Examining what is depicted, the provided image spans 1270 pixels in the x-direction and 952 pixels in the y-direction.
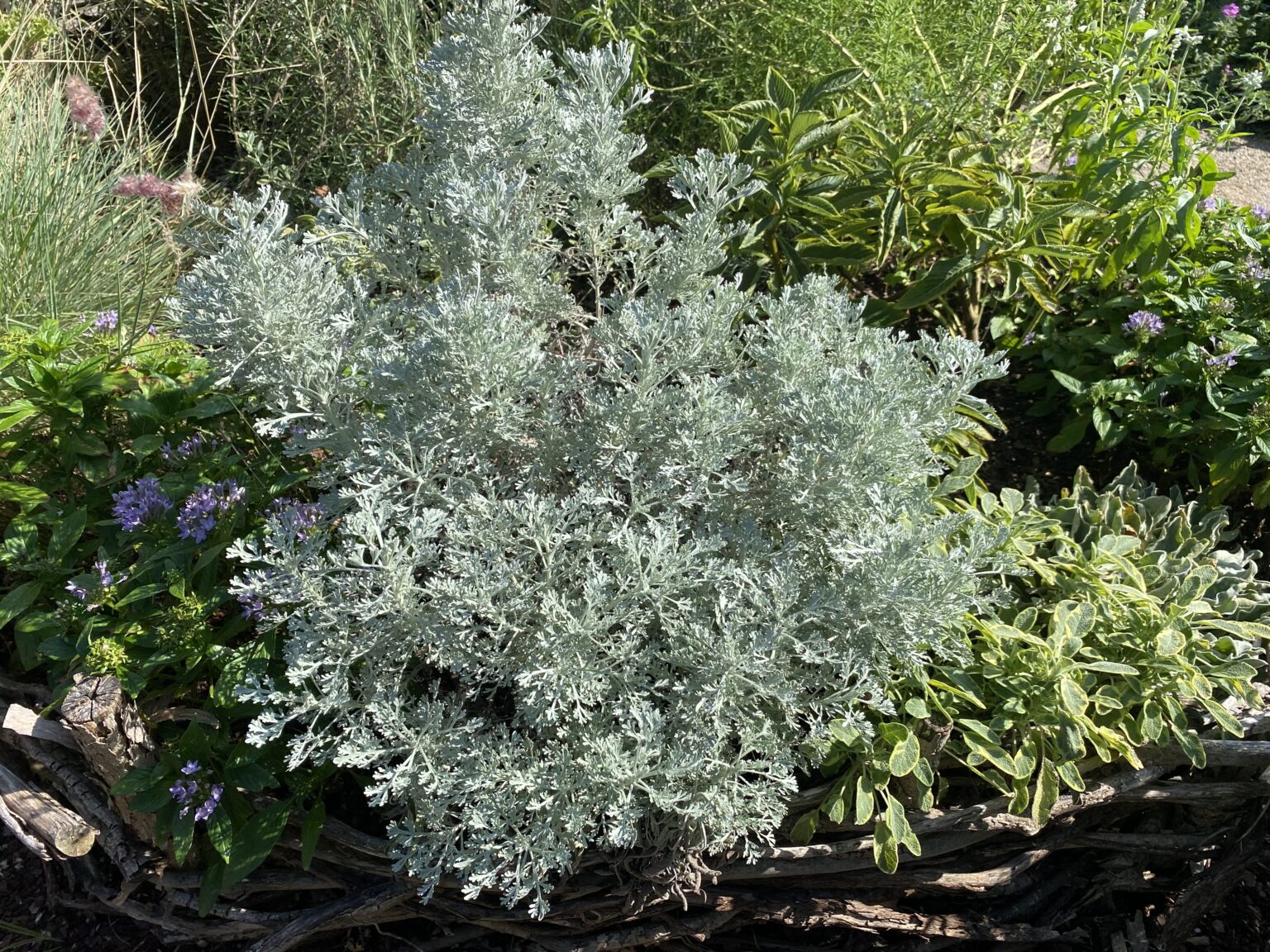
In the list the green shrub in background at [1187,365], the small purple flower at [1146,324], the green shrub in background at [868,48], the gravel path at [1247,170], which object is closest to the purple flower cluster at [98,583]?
the green shrub in background at [868,48]

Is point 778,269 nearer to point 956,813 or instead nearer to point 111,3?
point 956,813

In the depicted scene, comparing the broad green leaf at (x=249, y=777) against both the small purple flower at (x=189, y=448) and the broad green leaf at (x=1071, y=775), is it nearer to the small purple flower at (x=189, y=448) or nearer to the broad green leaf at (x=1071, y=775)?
the small purple flower at (x=189, y=448)

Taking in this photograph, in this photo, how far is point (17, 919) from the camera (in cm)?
260

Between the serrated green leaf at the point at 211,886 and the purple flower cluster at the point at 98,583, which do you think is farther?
the purple flower cluster at the point at 98,583

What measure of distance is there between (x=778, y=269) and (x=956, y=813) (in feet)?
5.58

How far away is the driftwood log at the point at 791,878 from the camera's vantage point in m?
2.16

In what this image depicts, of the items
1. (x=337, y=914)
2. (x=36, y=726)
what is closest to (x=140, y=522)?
(x=36, y=726)

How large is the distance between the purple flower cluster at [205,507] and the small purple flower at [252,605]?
19 cm

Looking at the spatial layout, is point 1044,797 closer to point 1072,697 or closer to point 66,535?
point 1072,697

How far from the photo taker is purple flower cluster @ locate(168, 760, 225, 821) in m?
2.08

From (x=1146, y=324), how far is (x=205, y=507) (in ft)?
8.49

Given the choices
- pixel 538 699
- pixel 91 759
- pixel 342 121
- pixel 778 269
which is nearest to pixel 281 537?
pixel 538 699

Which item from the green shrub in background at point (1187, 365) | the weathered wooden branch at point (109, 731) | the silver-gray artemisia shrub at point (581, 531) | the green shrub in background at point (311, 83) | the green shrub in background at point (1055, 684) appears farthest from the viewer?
the green shrub in background at point (311, 83)

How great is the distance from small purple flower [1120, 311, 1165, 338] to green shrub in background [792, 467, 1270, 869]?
2.29ft
